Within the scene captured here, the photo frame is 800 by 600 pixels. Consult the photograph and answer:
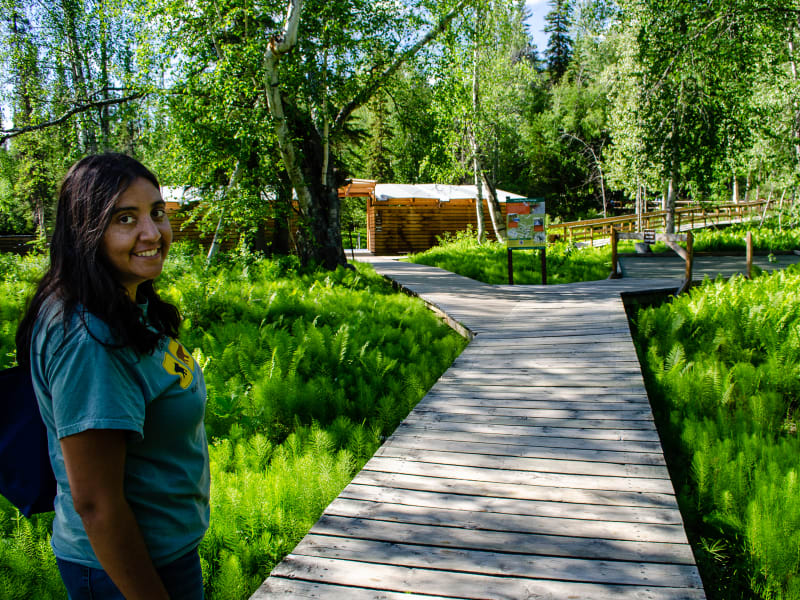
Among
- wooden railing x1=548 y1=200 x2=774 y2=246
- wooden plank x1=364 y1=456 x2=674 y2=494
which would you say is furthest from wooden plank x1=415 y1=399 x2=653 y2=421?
wooden railing x1=548 y1=200 x2=774 y2=246

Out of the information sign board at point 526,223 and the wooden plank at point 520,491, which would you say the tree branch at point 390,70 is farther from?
the wooden plank at point 520,491

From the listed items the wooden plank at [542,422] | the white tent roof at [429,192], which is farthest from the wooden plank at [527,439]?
the white tent roof at [429,192]

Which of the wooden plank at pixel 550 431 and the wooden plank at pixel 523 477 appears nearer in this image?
the wooden plank at pixel 523 477

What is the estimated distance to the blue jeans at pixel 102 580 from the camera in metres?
1.43

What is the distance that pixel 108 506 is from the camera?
4.31 ft

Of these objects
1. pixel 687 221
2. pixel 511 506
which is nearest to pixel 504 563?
pixel 511 506

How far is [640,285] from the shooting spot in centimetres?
1156

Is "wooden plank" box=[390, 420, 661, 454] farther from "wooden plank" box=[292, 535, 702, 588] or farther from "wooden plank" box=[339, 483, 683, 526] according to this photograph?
"wooden plank" box=[292, 535, 702, 588]

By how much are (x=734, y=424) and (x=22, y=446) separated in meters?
5.50

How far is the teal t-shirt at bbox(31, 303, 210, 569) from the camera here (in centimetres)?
129

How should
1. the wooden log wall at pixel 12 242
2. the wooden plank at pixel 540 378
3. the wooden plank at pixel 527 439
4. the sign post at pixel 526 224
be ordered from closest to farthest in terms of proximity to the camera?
the wooden plank at pixel 527 439, the wooden plank at pixel 540 378, the sign post at pixel 526 224, the wooden log wall at pixel 12 242

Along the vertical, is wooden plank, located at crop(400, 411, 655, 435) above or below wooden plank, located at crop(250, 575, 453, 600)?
above

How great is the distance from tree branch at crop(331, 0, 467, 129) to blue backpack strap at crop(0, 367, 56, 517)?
44.6 ft

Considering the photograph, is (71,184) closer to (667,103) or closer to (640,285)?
(640,285)
